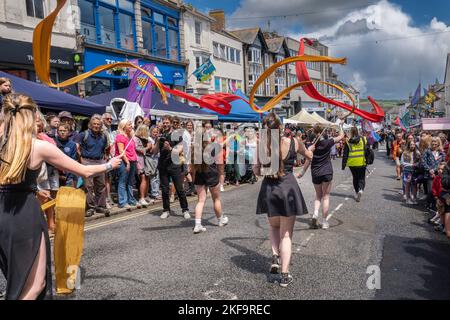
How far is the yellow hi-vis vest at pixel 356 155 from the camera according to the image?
31.4 ft

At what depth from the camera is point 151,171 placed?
30.5ft

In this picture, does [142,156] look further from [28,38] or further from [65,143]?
[28,38]

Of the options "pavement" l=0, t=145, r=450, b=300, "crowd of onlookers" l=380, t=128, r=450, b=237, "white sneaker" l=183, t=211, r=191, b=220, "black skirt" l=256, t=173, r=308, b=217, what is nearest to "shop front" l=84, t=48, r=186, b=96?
"white sneaker" l=183, t=211, r=191, b=220

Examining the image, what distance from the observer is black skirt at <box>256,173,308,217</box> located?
4.24 metres

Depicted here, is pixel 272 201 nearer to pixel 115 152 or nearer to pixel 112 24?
pixel 115 152

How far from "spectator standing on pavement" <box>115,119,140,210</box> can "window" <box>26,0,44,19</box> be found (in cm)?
1022

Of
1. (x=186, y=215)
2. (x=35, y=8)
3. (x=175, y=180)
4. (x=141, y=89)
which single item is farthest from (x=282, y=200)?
(x=35, y=8)

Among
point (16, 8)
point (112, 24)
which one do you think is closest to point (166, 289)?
point (16, 8)

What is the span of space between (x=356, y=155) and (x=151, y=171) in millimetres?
5290

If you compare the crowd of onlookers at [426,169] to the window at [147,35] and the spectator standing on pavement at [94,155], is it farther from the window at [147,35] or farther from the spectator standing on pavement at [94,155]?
the window at [147,35]

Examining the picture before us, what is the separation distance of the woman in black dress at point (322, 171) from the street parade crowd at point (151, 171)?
0.02m

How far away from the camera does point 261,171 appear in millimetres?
4500

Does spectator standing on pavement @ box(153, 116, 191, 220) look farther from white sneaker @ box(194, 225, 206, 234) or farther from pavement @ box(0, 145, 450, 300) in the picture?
white sneaker @ box(194, 225, 206, 234)

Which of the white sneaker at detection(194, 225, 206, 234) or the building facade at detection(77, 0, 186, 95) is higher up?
the building facade at detection(77, 0, 186, 95)
